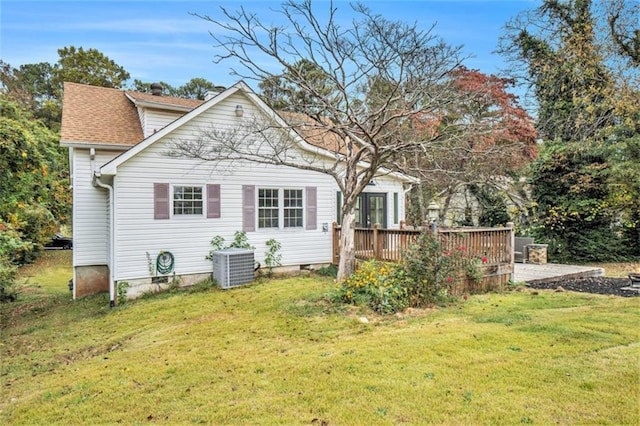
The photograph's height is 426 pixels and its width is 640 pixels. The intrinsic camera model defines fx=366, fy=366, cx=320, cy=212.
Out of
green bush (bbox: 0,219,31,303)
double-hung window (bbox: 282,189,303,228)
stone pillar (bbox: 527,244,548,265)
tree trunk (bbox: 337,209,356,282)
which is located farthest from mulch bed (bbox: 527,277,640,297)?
green bush (bbox: 0,219,31,303)

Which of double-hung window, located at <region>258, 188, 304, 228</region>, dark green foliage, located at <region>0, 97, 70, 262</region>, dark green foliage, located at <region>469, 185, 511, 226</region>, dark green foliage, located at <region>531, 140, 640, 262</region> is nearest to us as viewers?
dark green foliage, located at <region>0, 97, 70, 262</region>

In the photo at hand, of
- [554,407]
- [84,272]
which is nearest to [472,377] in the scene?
[554,407]

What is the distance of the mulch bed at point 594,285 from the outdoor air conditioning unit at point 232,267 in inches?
289

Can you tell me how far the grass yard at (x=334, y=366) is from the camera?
10.8ft

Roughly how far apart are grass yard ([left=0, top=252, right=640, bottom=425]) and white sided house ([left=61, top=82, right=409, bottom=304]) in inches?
89.1

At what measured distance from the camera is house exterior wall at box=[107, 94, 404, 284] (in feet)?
29.9

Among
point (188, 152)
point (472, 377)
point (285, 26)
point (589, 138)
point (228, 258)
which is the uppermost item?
point (285, 26)

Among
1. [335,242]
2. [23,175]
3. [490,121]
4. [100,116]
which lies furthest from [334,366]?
[490,121]

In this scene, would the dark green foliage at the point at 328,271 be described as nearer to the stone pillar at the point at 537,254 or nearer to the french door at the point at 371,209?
the french door at the point at 371,209

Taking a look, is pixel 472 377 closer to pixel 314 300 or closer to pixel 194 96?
pixel 314 300

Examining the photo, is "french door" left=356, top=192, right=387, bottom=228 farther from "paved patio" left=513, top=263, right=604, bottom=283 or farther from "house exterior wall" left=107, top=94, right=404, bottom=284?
"paved patio" left=513, top=263, right=604, bottom=283

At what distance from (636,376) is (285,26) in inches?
311

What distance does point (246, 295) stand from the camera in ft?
28.8

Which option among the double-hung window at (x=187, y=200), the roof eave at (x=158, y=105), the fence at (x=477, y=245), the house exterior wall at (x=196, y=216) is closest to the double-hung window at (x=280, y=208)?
the house exterior wall at (x=196, y=216)
